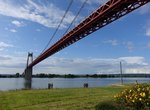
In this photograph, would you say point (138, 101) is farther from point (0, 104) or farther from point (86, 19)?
point (86, 19)

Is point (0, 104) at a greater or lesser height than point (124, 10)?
lesser

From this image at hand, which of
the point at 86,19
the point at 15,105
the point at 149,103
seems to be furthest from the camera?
the point at 86,19

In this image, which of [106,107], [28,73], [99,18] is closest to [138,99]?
[106,107]

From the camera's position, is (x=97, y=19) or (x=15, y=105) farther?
(x=97, y=19)

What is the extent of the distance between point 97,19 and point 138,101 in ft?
77.9

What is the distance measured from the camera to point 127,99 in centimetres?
785

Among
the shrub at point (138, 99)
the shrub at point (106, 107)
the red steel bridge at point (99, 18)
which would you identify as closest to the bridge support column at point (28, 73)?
the red steel bridge at point (99, 18)

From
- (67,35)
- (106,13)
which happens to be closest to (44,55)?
(67,35)

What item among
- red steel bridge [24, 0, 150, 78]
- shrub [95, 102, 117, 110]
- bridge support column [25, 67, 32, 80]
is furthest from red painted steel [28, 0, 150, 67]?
bridge support column [25, 67, 32, 80]

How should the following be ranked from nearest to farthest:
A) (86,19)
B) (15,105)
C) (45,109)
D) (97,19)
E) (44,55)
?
(45,109) < (15,105) < (97,19) < (86,19) < (44,55)

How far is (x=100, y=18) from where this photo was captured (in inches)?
1196

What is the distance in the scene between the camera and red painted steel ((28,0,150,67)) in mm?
26034

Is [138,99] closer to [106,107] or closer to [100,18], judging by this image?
[106,107]

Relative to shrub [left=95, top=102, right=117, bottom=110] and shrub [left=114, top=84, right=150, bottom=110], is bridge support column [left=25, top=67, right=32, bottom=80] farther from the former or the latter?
shrub [left=114, top=84, right=150, bottom=110]
